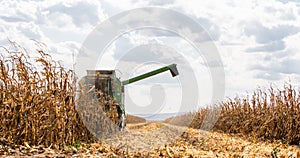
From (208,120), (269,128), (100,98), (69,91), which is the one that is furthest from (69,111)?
(208,120)

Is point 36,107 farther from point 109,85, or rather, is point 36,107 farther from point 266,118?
point 266,118

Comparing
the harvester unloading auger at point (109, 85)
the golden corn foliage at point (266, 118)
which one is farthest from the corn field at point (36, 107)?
the golden corn foliage at point (266, 118)

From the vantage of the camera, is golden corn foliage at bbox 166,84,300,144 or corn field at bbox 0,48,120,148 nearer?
corn field at bbox 0,48,120,148

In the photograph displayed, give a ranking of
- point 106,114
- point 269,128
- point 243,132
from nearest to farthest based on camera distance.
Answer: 1. point 106,114
2. point 269,128
3. point 243,132

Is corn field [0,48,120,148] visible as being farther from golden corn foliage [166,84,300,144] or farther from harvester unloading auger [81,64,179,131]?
golden corn foliage [166,84,300,144]

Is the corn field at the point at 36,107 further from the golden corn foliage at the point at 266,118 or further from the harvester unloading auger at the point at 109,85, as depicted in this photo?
the golden corn foliage at the point at 266,118

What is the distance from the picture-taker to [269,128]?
11.1 metres

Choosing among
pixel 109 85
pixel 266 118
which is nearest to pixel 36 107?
pixel 109 85

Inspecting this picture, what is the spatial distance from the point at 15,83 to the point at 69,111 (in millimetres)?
1024

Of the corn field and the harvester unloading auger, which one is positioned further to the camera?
the harvester unloading auger

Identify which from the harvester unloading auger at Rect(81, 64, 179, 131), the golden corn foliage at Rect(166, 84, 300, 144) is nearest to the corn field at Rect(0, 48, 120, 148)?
the harvester unloading auger at Rect(81, 64, 179, 131)

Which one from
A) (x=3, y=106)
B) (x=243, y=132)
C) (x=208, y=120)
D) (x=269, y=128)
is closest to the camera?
(x=3, y=106)

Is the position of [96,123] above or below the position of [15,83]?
below

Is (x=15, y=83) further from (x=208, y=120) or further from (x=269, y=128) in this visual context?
(x=208, y=120)
